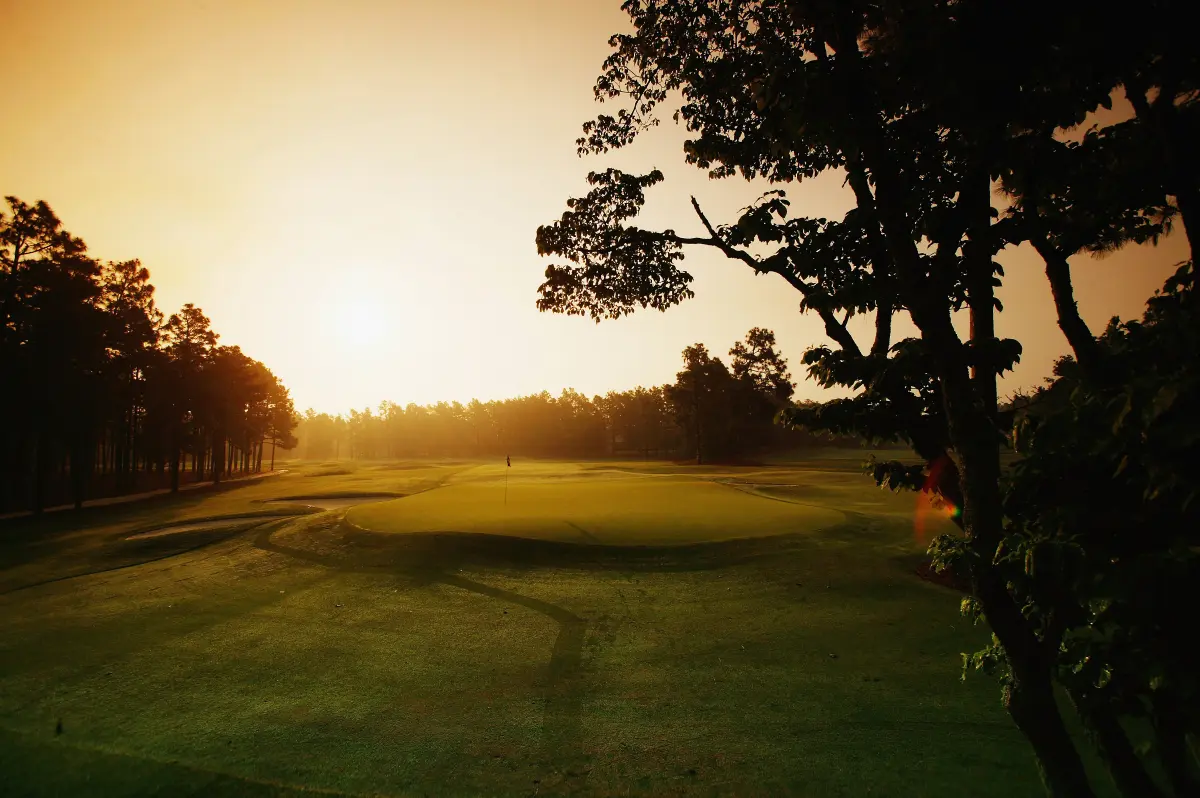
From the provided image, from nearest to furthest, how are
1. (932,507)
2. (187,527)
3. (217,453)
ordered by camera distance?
1. (932,507)
2. (187,527)
3. (217,453)

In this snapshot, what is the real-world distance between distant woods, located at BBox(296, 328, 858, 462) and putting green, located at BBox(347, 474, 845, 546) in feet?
67.8

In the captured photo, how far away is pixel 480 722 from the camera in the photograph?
7.79 m

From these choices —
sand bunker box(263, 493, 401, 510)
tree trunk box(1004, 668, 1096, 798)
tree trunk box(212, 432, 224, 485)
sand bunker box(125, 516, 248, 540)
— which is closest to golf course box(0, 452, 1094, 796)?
sand bunker box(125, 516, 248, 540)

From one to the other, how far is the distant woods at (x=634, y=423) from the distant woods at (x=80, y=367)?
4638 cm

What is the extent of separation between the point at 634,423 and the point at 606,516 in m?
102

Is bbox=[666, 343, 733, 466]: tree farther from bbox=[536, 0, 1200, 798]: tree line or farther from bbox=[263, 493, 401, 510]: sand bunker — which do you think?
bbox=[536, 0, 1200, 798]: tree line

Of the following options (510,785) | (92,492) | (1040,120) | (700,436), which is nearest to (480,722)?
(510,785)

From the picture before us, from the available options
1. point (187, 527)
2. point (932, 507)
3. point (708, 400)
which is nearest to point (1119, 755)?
point (932, 507)

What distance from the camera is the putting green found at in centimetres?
1830

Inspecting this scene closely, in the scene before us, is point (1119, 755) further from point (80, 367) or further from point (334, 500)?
point (80, 367)

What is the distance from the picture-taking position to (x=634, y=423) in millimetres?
123312

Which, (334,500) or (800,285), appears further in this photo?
(334,500)

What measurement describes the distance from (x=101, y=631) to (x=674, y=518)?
16.0 metres

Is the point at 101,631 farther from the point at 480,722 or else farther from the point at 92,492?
the point at 92,492
